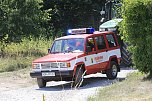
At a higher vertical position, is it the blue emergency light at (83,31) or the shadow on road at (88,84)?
the blue emergency light at (83,31)

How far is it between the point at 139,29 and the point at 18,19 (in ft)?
37.0

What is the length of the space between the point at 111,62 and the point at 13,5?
9.15 m

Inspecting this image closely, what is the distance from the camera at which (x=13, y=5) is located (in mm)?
22641

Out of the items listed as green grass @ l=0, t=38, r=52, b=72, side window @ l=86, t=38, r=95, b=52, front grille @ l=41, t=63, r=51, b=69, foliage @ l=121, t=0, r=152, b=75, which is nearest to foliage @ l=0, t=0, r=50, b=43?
green grass @ l=0, t=38, r=52, b=72

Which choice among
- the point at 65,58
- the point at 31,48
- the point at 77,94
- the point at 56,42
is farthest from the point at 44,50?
the point at 77,94

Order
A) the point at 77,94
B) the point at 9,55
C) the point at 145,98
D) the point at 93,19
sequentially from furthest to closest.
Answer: the point at 93,19 < the point at 9,55 < the point at 77,94 < the point at 145,98

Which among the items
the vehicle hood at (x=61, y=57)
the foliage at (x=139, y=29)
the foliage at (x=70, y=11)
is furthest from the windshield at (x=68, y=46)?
the foliage at (x=70, y=11)

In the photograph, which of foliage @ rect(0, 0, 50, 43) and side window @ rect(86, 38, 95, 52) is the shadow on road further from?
foliage @ rect(0, 0, 50, 43)

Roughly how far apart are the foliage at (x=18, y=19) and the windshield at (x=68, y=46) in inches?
288

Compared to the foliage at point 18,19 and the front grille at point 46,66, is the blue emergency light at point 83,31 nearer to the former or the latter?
the front grille at point 46,66

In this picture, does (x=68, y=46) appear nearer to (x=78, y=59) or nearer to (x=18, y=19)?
(x=78, y=59)

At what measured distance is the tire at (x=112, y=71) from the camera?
50.0 ft

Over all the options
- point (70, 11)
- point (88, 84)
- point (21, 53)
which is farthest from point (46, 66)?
point (70, 11)

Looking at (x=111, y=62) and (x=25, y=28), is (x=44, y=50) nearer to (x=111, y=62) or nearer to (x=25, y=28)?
(x=25, y=28)
